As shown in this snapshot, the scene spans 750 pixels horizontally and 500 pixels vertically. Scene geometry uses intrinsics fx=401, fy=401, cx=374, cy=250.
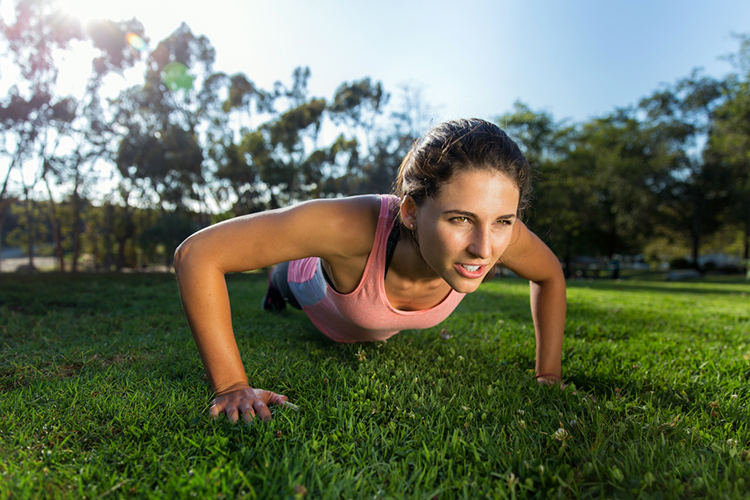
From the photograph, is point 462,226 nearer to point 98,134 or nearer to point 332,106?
point 98,134

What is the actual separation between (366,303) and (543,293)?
117 centimetres

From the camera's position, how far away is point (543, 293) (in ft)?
8.52

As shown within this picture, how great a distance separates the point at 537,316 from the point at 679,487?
4.59 ft

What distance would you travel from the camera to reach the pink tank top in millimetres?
2209

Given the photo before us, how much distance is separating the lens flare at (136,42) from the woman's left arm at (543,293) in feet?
66.5

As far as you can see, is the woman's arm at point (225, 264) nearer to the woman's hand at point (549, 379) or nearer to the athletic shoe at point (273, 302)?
the woman's hand at point (549, 379)

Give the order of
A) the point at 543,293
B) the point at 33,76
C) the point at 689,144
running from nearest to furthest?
1. the point at 543,293
2. the point at 33,76
3. the point at 689,144

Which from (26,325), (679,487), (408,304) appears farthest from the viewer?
(26,325)

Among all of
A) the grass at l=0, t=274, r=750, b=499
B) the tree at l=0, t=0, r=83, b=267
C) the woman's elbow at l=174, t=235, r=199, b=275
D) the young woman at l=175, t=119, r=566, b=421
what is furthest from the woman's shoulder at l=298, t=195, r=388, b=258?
the tree at l=0, t=0, r=83, b=267

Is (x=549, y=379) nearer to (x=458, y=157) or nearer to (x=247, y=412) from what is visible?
(x=458, y=157)

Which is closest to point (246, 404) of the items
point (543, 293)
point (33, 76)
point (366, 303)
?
point (366, 303)

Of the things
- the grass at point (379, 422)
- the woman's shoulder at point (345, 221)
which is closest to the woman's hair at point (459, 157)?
the woman's shoulder at point (345, 221)

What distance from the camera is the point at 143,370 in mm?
2273

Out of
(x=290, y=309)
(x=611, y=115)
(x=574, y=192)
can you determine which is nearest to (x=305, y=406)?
(x=290, y=309)
